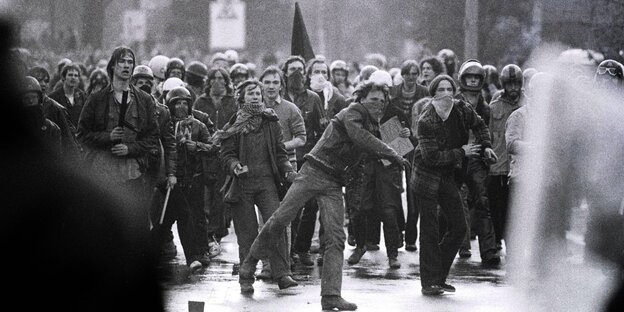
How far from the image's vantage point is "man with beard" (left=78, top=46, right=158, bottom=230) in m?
12.7

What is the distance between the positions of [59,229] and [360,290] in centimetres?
262

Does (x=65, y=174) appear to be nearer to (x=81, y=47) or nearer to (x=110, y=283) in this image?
(x=110, y=283)

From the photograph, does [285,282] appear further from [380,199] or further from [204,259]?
[380,199]

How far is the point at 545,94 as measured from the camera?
13867 mm

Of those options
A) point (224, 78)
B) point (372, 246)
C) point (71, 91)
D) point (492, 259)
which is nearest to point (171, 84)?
point (224, 78)

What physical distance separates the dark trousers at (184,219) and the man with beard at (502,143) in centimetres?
287

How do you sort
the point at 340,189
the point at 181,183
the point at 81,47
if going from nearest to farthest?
the point at 340,189 < the point at 181,183 < the point at 81,47

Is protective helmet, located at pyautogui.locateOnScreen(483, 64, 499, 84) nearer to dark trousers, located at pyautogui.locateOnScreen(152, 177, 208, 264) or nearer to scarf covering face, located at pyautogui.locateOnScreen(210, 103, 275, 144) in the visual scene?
dark trousers, located at pyautogui.locateOnScreen(152, 177, 208, 264)

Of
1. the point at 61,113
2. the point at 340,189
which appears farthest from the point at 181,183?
the point at 340,189

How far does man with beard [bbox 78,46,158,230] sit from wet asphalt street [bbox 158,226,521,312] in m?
1.06

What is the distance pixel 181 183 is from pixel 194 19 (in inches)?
1830

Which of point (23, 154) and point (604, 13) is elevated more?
point (604, 13)

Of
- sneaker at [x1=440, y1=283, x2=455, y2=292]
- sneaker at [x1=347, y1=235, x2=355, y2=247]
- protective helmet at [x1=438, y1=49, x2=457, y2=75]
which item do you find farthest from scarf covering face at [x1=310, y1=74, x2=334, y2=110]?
sneaker at [x1=440, y1=283, x2=455, y2=292]

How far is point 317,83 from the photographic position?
16688 mm
